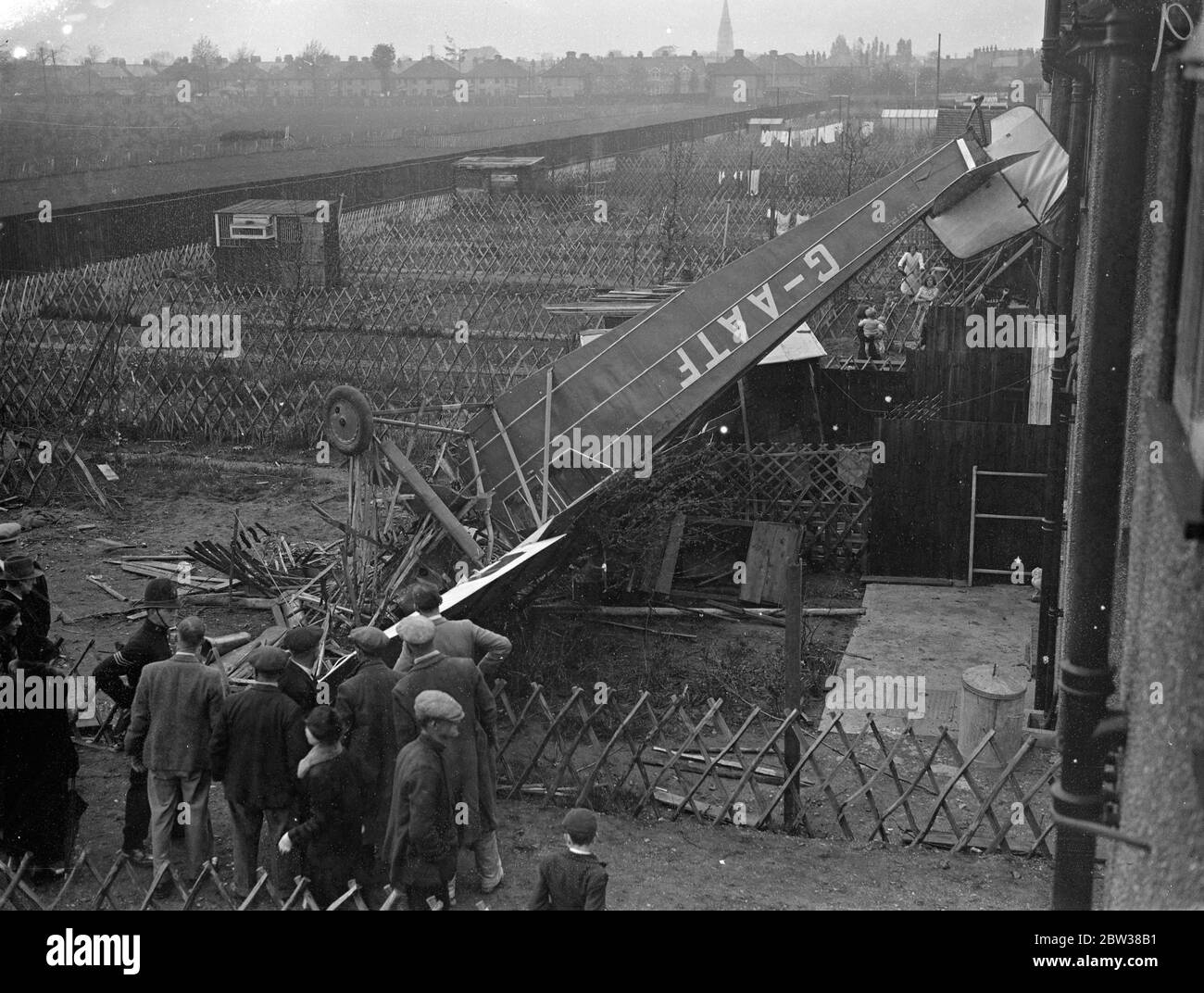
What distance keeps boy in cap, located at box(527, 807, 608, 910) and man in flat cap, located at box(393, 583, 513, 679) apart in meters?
1.68

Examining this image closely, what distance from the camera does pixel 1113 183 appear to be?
4.18 meters

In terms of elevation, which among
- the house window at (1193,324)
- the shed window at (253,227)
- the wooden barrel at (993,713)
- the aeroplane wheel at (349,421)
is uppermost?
the shed window at (253,227)

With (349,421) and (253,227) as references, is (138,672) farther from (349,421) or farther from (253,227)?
(253,227)

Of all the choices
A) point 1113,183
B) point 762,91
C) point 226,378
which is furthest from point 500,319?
point 762,91

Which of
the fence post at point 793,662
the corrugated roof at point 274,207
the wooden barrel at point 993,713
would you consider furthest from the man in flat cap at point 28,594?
the corrugated roof at point 274,207

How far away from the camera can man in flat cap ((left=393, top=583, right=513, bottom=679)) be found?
22.1ft

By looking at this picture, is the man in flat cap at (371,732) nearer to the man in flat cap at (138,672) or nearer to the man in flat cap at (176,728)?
the man in flat cap at (176,728)

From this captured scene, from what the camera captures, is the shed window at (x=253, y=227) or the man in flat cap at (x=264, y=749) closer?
the man in flat cap at (x=264, y=749)

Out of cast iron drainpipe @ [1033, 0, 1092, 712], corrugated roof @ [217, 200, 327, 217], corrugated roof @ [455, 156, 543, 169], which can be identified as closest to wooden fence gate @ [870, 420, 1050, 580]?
cast iron drainpipe @ [1033, 0, 1092, 712]

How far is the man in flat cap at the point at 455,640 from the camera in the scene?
6750mm

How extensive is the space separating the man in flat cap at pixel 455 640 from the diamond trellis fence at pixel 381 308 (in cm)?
890

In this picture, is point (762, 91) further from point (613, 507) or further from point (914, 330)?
point (613, 507)

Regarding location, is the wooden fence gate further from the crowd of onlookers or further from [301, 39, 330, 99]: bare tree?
[301, 39, 330, 99]: bare tree
